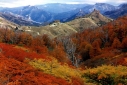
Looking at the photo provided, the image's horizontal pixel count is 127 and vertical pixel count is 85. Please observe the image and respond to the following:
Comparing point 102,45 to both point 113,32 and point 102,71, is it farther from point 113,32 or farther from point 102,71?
point 102,71

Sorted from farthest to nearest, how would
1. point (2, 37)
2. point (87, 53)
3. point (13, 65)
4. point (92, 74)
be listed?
point (2, 37)
point (87, 53)
point (92, 74)
point (13, 65)

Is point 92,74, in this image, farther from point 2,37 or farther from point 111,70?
point 2,37

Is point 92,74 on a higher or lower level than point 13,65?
lower

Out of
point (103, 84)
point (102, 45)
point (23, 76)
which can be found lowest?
point (102, 45)

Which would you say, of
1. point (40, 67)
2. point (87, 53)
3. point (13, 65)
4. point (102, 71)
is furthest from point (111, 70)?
point (87, 53)

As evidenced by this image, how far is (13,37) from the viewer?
16662 centimetres

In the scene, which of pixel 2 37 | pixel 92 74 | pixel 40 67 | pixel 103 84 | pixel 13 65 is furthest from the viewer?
pixel 2 37

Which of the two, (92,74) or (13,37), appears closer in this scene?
(92,74)

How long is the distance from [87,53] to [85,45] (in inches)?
407

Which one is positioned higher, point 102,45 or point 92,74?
point 92,74

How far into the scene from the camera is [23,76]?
30.3 meters

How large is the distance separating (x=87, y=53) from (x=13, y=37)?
5147 cm

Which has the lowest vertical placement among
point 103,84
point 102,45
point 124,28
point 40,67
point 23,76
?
point 102,45

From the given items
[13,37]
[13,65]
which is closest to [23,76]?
[13,65]
